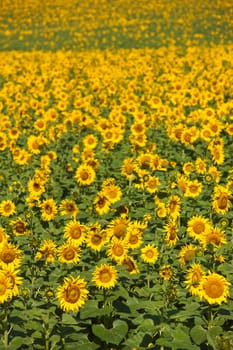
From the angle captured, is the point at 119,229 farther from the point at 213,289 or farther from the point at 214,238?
the point at 213,289

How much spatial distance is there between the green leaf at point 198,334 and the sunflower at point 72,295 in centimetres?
87

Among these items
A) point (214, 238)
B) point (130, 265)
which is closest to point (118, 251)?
point (130, 265)

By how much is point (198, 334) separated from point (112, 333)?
65 cm

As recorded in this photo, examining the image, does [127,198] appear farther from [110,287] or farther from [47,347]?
[47,347]

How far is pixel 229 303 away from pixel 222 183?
383cm

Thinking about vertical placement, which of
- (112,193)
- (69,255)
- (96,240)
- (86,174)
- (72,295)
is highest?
(86,174)

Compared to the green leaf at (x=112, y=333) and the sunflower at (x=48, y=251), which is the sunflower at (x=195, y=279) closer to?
the green leaf at (x=112, y=333)

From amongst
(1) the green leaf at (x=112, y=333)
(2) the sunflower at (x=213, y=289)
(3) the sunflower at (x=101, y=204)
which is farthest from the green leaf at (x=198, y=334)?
(3) the sunflower at (x=101, y=204)

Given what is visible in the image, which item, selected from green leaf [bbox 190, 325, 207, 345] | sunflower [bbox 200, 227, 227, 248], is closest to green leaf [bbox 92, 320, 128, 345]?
green leaf [bbox 190, 325, 207, 345]

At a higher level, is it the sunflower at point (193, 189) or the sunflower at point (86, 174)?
the sunflower at point (86, 174)

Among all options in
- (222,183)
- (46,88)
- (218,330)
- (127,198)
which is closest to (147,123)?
(222,183)

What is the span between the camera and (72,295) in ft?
13.1

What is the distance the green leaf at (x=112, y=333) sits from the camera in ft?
12.6

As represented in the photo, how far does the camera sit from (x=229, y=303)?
422 centimetres
